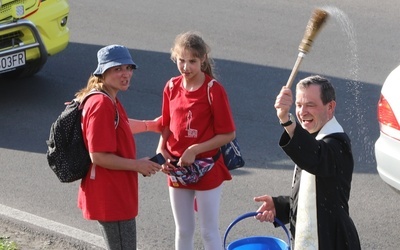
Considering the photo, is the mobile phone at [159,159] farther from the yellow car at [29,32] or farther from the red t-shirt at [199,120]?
the yellow car at [29,32]

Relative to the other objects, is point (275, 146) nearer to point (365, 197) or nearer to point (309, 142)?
point (365, 197)

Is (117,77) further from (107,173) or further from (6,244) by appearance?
(6,244)

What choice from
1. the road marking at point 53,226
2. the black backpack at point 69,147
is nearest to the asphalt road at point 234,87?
the road marking at point 53,226

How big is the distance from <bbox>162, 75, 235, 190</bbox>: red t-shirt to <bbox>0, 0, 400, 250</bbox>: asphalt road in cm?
97

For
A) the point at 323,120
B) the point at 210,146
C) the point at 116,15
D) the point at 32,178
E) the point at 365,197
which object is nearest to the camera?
the point at 323,120

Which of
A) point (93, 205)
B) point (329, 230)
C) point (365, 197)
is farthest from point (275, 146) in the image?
point (329, 230)

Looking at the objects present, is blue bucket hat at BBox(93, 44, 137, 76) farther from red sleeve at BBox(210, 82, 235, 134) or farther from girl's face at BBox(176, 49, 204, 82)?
red sleeve at BBox(210, 82, 235, 134)

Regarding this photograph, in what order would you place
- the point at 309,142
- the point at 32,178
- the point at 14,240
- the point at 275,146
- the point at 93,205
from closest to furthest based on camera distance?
the point at 309,142 < the point at 93,205 < the point at 14,240 < the point at 32,178 < the point at 275,146

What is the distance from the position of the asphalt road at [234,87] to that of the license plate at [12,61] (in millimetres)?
463

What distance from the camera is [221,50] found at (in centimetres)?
1196

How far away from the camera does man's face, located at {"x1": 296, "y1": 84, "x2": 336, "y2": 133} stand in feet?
15.0

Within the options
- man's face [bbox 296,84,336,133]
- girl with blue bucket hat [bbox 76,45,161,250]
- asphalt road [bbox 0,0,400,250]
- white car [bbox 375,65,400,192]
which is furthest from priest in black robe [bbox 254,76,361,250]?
white car [bbox 375,65,400,192]

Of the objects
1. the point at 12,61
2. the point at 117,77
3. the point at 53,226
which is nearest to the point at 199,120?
the point at 117,77

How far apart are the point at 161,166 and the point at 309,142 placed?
1416mm
